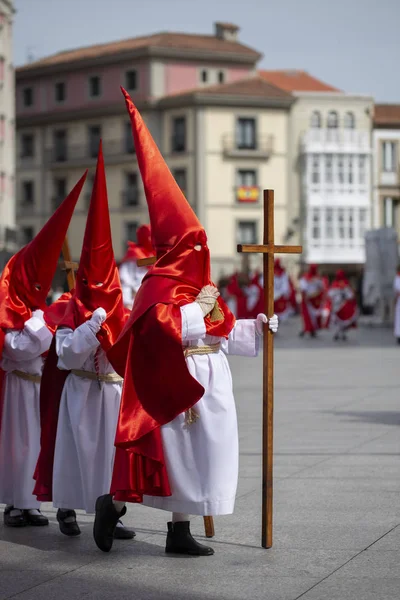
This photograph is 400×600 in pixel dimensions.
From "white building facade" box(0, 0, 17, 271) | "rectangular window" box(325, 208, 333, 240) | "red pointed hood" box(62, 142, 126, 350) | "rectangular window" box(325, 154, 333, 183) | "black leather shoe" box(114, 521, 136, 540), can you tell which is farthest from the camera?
"rectangular window" box(325, 154, 333, 183)

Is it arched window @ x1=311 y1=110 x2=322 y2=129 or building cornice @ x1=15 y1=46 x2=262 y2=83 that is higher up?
building cornice @ x1=15 y1=46 x2=262 y2=83

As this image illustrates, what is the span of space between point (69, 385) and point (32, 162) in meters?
66.7

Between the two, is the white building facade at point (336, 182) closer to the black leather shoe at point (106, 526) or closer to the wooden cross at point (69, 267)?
the wooden cross at point (69, 267)

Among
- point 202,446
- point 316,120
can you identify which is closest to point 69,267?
point 202,446

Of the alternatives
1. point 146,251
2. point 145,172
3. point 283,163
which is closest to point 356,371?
point 146,251

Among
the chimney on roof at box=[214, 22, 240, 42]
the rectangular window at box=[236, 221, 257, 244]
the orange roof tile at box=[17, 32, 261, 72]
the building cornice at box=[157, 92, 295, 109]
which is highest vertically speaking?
the chimney on roof at box=[214, 22, 240, 42]

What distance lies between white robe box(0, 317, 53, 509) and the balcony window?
6896 cm

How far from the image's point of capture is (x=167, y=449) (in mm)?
6578

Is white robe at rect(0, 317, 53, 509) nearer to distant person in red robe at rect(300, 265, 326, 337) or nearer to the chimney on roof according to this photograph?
distant person in red robe at rect(300, 265, 326, 337)

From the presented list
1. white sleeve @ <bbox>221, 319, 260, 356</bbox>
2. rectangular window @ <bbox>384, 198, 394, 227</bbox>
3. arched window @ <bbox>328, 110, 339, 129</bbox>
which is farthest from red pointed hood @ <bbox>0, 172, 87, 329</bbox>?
rectangular window @ <bbox>384, 198, 394, 227</bbox>

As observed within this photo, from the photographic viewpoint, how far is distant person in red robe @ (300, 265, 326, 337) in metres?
34.3

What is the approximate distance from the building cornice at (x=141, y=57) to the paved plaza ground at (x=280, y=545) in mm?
57641

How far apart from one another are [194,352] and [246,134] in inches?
2442

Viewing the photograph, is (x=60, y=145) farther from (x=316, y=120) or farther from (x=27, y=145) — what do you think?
(x=316, y=120)
